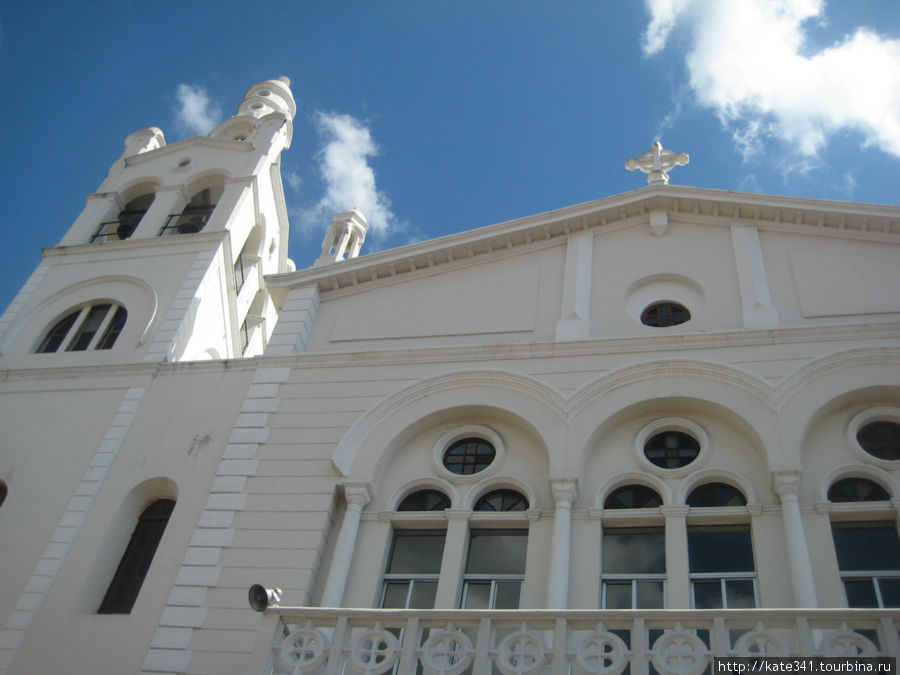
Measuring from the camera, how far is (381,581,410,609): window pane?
12422 mm

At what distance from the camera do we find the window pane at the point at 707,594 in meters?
11.4

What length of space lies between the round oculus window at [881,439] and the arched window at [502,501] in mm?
4570

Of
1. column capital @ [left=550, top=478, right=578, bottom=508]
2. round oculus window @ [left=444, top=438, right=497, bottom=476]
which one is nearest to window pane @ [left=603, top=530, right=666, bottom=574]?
column capital @ [left=550, top=478, right=578, bottom=508]

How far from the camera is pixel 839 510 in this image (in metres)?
11.8

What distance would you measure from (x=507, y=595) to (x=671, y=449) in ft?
10.3

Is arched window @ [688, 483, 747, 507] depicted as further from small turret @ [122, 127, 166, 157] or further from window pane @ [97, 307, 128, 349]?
small turret @ [122, 127, 166, 157]

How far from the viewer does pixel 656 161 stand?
1823cm

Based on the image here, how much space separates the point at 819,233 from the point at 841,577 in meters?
6.63

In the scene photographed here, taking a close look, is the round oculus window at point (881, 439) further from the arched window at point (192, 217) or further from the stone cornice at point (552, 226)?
the arched window at point (192, 217)

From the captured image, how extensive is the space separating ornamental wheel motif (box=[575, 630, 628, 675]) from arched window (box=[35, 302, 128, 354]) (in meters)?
12.3

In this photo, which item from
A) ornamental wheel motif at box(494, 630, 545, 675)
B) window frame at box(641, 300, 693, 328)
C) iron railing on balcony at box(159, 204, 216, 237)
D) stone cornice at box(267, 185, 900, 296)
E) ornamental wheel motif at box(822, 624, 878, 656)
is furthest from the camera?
iron railing on balcony at box(159, 204, 216, 237)

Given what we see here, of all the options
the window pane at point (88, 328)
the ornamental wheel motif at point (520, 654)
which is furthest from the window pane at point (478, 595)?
the window pane at point (88, 328)

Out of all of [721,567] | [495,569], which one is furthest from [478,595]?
[721,567]

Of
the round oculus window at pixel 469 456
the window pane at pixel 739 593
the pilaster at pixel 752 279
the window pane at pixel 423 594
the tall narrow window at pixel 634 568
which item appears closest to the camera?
the window pane at pixel 739 593
